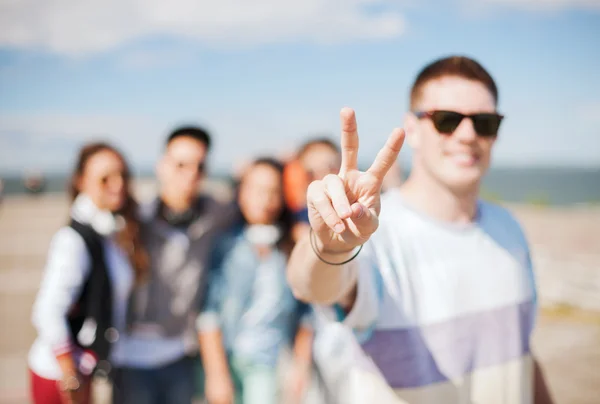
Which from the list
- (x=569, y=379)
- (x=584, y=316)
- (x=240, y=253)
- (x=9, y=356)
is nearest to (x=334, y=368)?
(x=240, y=253)

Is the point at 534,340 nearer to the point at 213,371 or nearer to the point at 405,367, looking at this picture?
the point at 213,371

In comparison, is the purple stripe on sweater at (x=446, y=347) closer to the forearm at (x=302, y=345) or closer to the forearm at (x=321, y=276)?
the forearm at (x=321, y=276)

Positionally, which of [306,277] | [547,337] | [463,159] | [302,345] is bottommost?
[547,337]

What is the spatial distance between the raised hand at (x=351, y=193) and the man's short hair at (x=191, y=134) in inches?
72.8

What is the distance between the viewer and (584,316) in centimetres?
666

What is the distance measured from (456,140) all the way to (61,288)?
81.3 inches

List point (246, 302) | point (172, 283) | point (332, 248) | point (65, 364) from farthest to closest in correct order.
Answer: point (246, 302) < point (172, 283) < point (65, 364) < point (332, 248)

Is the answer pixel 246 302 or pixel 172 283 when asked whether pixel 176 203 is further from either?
pixel 246 302

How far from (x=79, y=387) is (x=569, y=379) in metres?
4.33

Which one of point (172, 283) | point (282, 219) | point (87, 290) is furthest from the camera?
point (282, 219)

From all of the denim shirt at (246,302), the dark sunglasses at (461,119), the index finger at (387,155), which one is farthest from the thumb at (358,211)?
the denim shirt at (246,302)

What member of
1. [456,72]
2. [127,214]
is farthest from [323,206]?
[127,214]

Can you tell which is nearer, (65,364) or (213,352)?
(65,364)

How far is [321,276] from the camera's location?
1.45 meters
